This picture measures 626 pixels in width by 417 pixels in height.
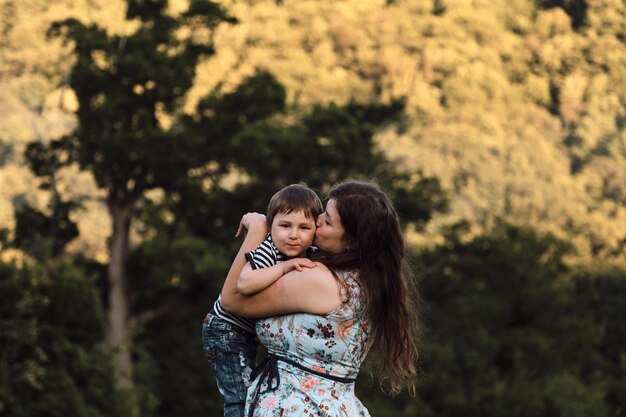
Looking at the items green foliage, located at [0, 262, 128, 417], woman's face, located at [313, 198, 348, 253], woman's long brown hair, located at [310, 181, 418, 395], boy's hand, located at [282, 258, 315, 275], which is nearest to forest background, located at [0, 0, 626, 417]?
green foliage, located at [0, 262, 128, 417]

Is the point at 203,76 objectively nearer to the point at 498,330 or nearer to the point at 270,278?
the point at 498,330

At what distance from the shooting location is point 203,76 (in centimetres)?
2958

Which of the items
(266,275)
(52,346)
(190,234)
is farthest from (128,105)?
(266,275)

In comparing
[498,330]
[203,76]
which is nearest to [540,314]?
[498,330]

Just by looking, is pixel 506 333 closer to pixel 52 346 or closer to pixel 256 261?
pixel 52 346

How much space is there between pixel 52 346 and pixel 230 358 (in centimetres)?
1172

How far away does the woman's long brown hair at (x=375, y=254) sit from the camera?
315cm

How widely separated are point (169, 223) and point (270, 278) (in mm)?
16890

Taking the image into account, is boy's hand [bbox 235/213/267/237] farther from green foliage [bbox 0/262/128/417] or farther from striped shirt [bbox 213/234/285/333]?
green foliage [bbox 0/262/128/417]

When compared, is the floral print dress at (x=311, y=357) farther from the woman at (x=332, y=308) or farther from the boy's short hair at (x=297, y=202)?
the boy's short hair at (x=297, y=202)

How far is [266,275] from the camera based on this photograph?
3.08 m

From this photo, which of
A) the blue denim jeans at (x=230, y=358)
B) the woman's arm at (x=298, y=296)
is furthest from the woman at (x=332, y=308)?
the blue denim jeans at (x=230, y=358)

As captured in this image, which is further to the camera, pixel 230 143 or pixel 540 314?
pixel 540 314

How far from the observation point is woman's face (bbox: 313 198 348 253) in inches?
125
